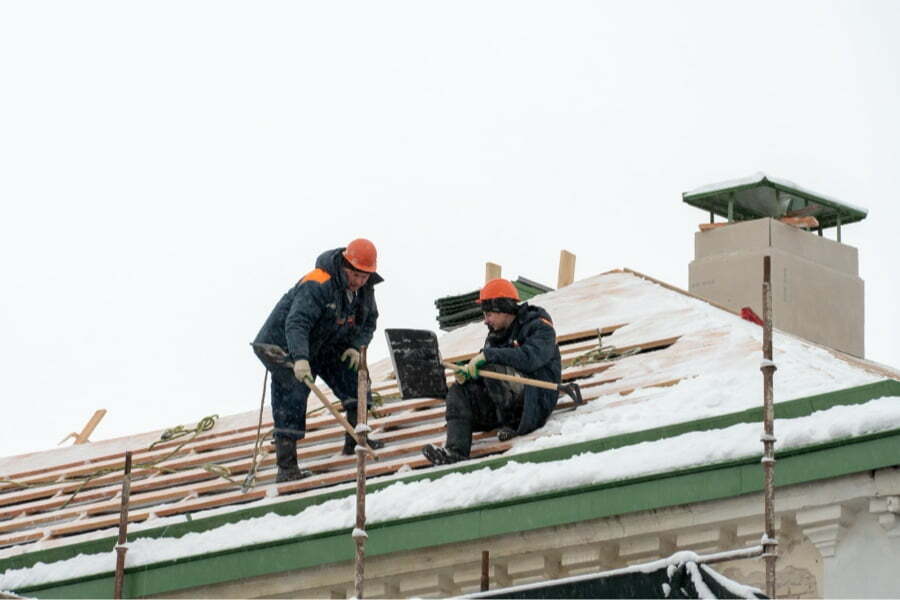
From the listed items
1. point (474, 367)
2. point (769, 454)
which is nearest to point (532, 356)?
point (474, 367)

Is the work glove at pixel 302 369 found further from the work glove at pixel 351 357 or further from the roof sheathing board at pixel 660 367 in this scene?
the roof sheathing board at pixel 660 367

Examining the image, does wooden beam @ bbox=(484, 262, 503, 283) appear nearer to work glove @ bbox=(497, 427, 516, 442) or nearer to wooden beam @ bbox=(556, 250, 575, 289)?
wooden beam @ bbox=(556, 250, 575, 289)

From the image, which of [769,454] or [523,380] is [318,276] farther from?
[769,454]

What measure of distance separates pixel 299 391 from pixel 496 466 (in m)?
2.74

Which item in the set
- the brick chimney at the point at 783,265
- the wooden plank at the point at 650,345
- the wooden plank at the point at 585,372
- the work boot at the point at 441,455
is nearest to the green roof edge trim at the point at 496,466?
the work boot at the point at 441,455

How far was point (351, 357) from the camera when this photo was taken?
14.7 m

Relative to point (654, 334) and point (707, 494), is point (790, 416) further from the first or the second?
point (654, 334)

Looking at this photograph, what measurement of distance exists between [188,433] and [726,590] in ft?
30.9

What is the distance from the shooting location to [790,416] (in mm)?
11273

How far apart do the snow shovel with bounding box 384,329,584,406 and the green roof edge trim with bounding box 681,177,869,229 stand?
21.4ft

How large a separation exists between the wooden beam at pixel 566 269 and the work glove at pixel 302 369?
639cm

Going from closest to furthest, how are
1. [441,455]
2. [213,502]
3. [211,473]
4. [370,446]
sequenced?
[441,455], [370,446], [213,502], [211,473]

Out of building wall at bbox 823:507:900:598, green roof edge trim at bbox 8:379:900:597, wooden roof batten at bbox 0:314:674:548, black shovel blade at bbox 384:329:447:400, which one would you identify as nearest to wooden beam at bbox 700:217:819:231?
wooden roof batten at bbox 0:314:674:548

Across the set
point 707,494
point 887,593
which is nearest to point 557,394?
point 707,494
